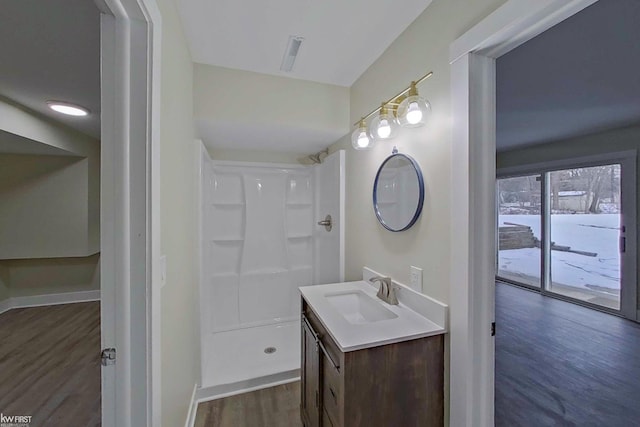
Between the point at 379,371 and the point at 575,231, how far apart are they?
4.96 metres

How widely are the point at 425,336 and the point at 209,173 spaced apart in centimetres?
256

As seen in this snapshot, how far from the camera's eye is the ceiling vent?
5.26 ft

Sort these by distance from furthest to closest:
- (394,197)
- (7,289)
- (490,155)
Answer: (7,289) → (394,197) → (490,155)

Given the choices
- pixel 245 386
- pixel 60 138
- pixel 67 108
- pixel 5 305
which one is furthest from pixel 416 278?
pixel 5 305

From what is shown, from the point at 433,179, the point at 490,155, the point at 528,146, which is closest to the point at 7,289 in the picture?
the point at 433,179

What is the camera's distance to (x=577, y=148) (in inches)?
157

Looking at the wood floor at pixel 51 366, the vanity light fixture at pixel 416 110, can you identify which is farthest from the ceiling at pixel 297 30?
the wood floor at pixel 51 366

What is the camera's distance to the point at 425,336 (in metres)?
1.20

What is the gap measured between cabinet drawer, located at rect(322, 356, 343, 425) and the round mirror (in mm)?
837

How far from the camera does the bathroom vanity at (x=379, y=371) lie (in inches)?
43.1

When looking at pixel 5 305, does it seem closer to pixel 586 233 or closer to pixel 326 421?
pixel 326 421

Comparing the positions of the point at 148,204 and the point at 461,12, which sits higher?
the point at 461,12

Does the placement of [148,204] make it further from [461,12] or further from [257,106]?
[461,12]

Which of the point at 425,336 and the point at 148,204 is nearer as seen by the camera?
the point at 148,204
